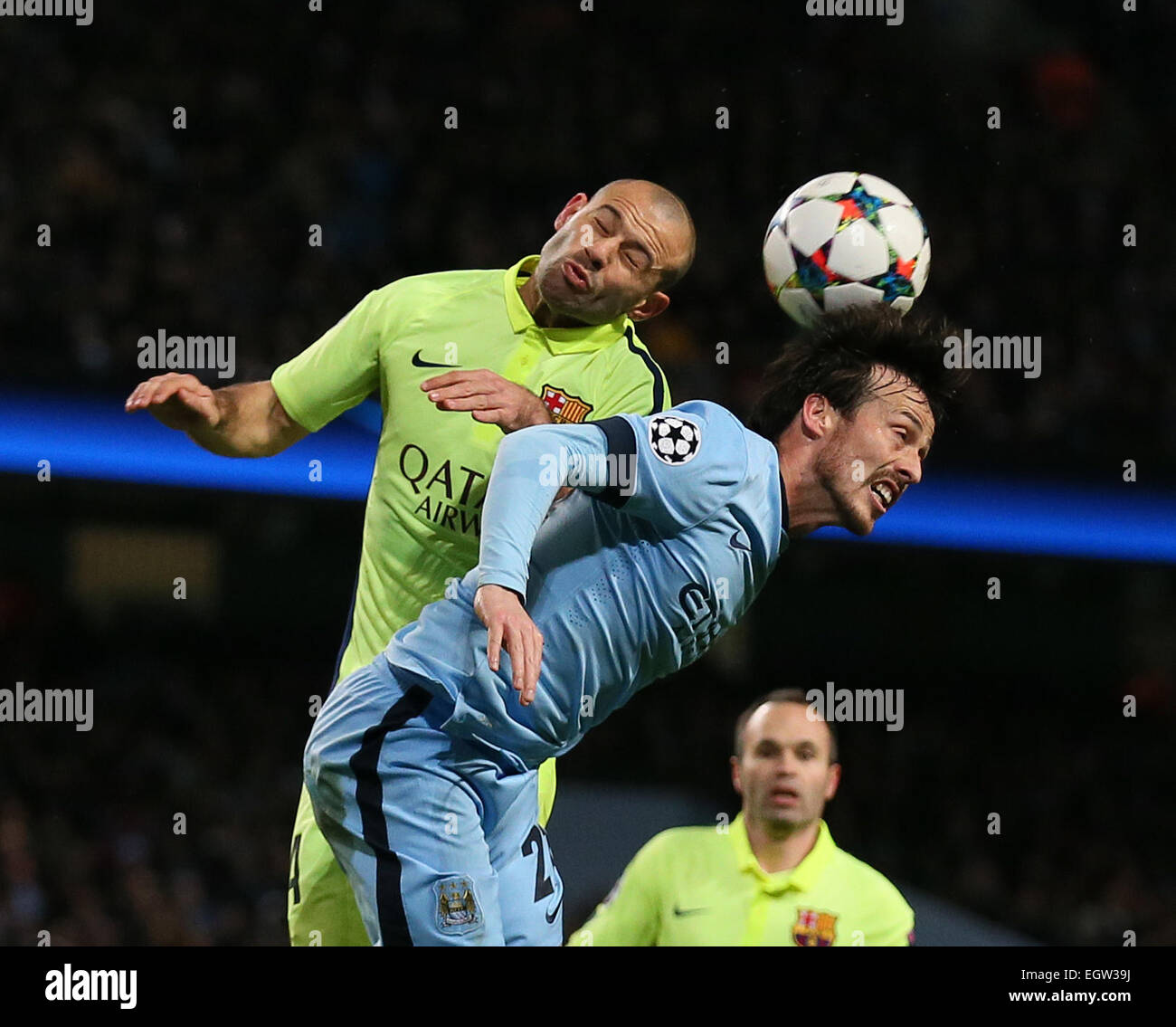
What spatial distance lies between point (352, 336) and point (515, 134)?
6300 millimetres

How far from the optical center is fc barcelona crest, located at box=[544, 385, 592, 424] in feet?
13.9

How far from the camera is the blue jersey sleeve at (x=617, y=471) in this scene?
3.21m

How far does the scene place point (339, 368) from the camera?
173 inches

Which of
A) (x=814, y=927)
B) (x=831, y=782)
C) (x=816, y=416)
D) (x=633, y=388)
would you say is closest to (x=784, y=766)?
(x=831, y=782)

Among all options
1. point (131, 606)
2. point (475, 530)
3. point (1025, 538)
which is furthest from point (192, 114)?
point (475, 530)

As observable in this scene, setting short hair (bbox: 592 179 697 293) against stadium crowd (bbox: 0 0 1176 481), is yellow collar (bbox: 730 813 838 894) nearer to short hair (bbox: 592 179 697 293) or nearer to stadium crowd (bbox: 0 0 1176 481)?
short hair (bbox: 592 179 697 293)

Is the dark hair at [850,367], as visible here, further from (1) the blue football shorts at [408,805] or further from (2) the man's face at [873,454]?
(1) the blue football shorts at [408,805]

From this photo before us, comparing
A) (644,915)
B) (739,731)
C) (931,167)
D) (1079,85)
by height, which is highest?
(1079,85)

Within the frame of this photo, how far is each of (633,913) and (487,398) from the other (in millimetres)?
1682

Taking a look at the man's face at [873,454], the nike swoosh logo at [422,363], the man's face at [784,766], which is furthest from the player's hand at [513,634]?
the man's face at [784,766]

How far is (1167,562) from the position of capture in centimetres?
981

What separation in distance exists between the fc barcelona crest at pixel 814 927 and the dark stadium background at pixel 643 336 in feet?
11.8

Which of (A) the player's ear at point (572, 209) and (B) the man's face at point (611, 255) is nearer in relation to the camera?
(B) the man's face at point (611, 255)

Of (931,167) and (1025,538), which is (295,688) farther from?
(931,167)
